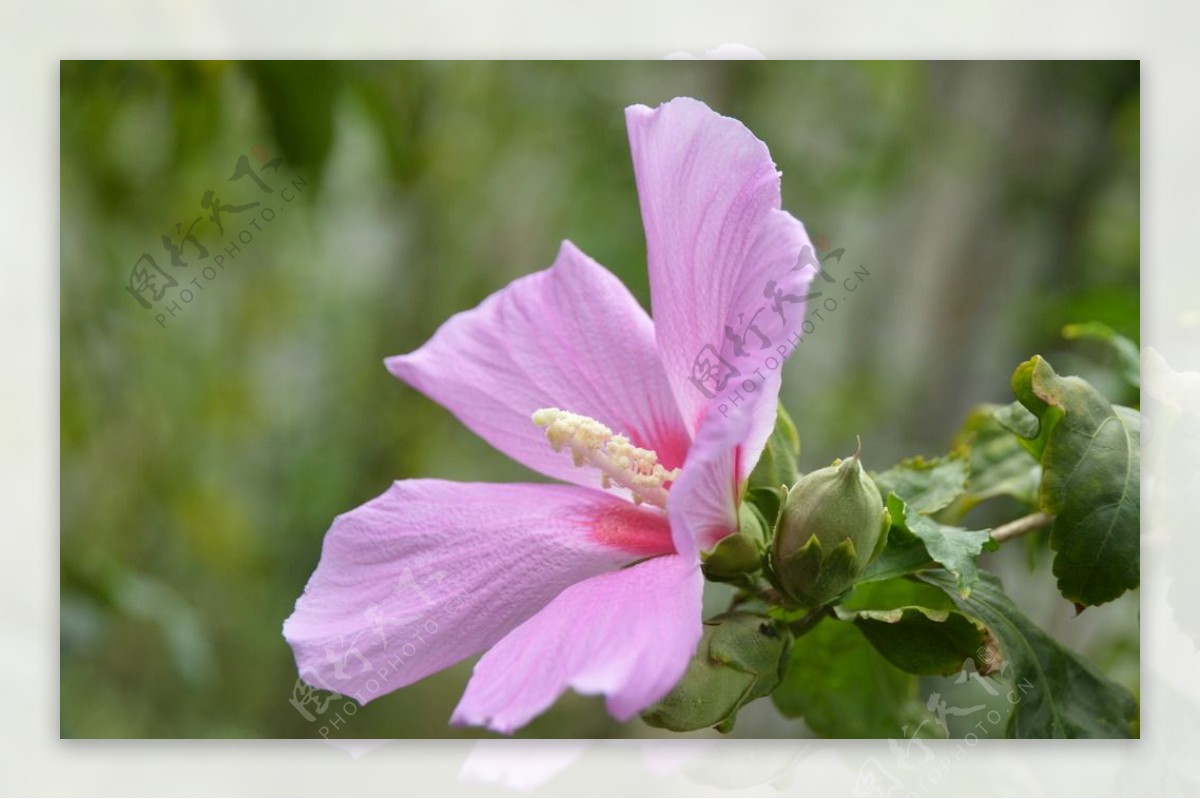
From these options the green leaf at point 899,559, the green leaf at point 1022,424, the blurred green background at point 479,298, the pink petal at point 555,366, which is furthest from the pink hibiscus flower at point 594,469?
the blurred green background at point 479,298

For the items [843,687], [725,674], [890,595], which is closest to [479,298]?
[843,687]

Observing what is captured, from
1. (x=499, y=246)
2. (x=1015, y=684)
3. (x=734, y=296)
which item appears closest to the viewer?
(x=734, y=296)

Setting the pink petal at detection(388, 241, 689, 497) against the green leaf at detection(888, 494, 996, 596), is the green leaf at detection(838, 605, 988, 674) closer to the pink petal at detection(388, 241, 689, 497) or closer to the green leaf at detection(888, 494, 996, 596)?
the green leaf at detection(888, 494, 996, 596)

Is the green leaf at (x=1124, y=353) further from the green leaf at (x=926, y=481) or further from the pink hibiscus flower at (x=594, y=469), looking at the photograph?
the pink hibiscus flower at (x=594, y=469)

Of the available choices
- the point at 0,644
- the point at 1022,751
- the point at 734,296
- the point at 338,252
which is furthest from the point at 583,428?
the point at 338,252

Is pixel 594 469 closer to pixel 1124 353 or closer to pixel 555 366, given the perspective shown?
pixel 555 366

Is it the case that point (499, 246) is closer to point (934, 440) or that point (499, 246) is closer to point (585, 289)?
point (934, 440)

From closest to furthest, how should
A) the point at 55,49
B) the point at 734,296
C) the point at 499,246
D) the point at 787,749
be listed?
the point at 734,296 → the point at 787,749 → the point at 55,49 → the point at 499,246
